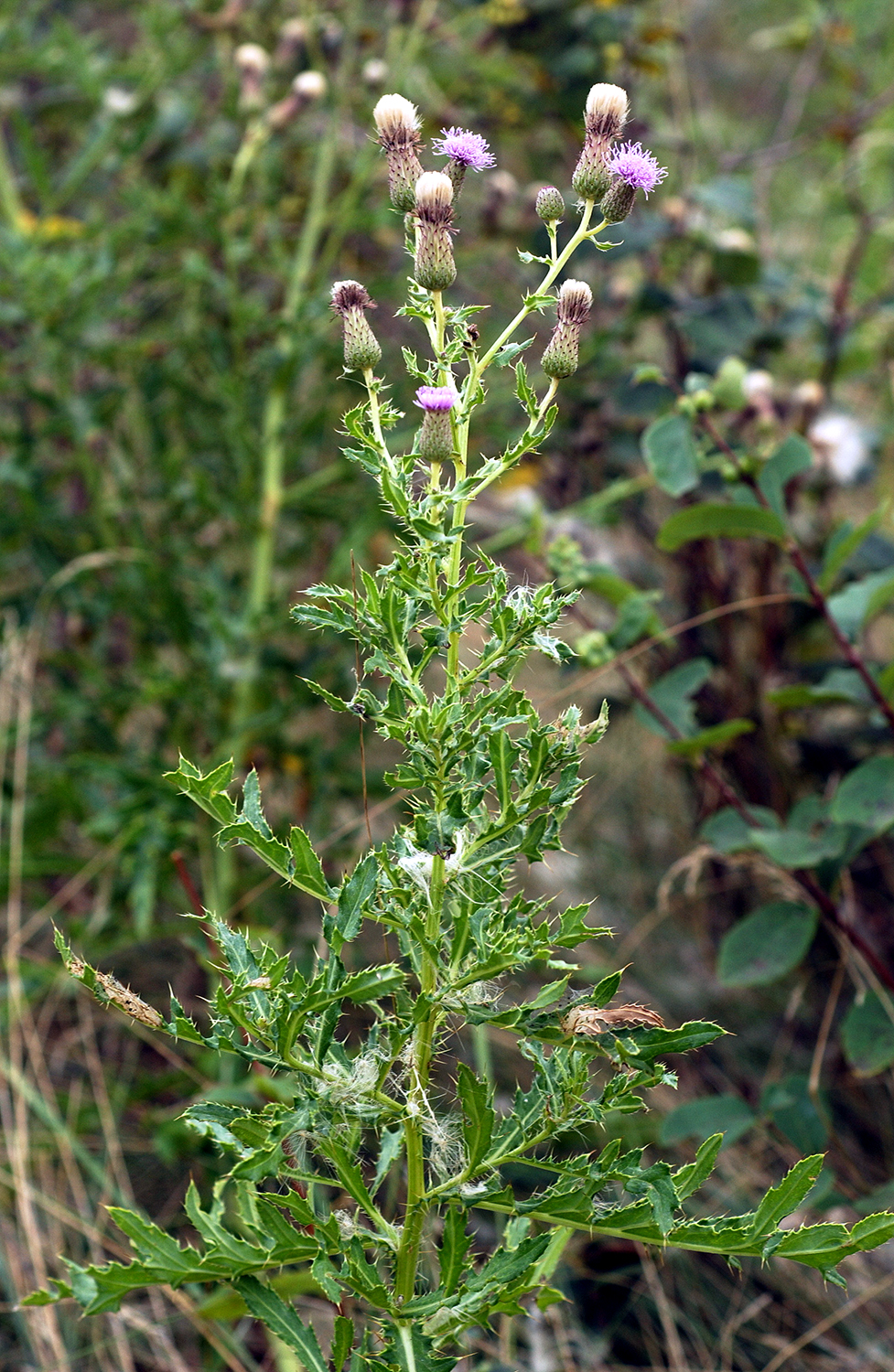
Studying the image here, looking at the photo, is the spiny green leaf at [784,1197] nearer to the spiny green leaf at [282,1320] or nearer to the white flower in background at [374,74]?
the spiny green leaf at [282,1320]

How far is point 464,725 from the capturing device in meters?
0.89

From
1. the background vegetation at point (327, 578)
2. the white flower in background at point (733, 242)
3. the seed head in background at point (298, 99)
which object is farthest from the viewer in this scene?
the white flower in background at point (733, 242)

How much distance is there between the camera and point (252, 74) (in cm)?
214

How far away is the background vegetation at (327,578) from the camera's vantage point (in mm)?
1714

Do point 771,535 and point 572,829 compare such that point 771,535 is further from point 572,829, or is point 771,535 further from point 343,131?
point 343,131

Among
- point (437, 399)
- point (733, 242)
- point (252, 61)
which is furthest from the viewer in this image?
point (733, 242)

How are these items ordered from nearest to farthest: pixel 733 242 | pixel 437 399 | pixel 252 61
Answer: pixel 437 399, pixel 252 61, pixel 733 242

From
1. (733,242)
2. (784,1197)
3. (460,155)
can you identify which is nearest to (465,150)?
(460,155)

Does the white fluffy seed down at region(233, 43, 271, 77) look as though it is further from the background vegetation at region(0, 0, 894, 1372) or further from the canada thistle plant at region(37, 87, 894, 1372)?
the canada thistle plant at region(37, 87, 894, 1372)

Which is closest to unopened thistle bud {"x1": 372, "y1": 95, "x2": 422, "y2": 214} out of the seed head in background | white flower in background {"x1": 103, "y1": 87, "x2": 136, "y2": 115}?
the seed head in background

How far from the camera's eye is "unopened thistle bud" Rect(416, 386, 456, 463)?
87 cm

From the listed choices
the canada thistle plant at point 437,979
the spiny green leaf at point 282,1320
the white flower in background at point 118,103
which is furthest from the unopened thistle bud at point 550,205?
the white flower in background at point 118,103

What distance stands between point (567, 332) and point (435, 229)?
5.0 inches

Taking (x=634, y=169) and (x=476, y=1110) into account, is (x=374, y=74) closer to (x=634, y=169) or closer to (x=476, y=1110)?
(x=634, y=169)
